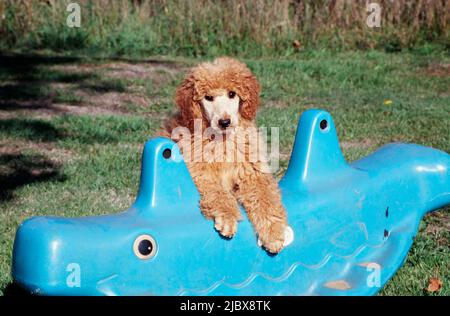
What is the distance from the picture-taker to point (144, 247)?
316 centimetres

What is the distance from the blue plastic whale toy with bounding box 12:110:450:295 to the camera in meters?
3.03

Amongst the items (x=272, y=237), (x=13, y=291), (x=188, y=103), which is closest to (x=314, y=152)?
(x=272, y=237)

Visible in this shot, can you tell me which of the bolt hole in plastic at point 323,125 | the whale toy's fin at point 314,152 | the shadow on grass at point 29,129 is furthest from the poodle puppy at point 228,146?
the shadow on grass at point 29,129

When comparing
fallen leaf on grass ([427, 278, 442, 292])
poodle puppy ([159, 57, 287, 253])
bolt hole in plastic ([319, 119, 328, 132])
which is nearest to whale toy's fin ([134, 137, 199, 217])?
poodle puppy ([159, 57, 287, 253])

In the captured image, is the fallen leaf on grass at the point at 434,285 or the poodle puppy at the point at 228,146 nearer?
the poodle puppy at the point at 228,146

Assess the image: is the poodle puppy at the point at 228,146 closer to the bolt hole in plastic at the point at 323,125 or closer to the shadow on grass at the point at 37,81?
the bolt hole in plastic at the point at 323,125

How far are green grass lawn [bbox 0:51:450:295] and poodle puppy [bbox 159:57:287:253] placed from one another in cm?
94

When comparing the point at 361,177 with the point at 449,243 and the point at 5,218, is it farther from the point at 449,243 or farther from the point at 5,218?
the point at 5,218

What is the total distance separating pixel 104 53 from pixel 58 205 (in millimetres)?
5290

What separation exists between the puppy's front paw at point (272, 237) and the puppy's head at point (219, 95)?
478 mm

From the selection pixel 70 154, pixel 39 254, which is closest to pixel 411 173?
pixel 39 254

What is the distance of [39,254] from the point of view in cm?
296

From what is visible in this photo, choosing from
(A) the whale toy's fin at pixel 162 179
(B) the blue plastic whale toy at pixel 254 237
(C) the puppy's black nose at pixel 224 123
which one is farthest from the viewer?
(C) the puppy's black nose at pixel 224 123

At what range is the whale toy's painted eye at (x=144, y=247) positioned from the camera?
10.3 feet
